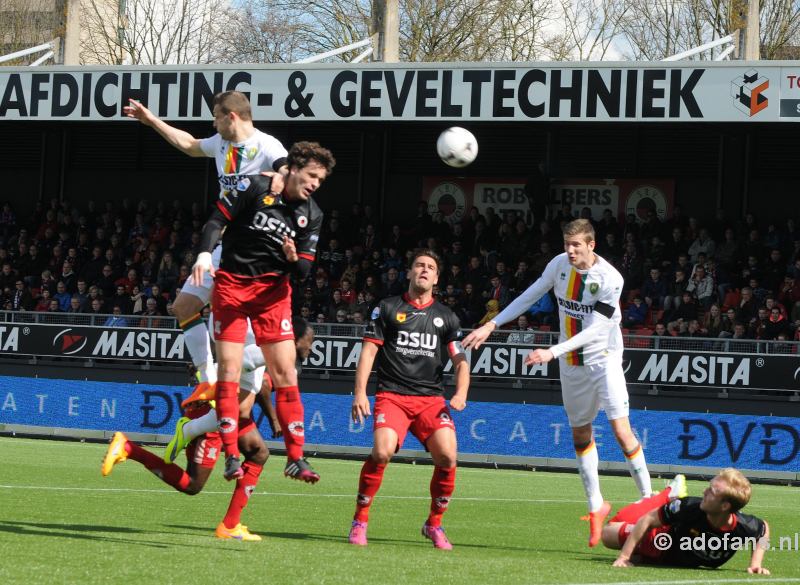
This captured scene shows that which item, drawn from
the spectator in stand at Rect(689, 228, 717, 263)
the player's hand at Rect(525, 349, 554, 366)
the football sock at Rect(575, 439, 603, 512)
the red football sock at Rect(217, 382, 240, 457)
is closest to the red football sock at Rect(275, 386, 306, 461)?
the red football sock at Rect(217, 382, 240, 457)

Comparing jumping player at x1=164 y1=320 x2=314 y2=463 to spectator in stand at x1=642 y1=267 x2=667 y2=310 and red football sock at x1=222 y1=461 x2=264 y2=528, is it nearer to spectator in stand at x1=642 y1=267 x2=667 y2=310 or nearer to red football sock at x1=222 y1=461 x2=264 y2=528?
red football sock at x1=222 y1=461 x2=264 y2=528

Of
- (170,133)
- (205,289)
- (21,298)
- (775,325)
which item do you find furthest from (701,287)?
(170,133)

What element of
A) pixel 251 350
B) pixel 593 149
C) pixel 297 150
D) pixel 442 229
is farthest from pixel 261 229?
pixel 593 149

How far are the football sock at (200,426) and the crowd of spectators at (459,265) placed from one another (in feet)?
37.5

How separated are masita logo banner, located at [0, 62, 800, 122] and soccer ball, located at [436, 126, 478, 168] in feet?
16.3

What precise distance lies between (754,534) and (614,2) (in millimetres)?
36793

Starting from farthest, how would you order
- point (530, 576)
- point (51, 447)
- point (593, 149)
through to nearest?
point (593, 149), point (51, 447), point (530, 576)

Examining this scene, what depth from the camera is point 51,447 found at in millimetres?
18266

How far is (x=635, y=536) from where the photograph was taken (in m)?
7.63

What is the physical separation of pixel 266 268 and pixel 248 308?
0.27 meters

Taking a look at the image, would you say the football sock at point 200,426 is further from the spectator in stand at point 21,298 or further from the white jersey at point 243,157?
the spectator in stand at point 21,298

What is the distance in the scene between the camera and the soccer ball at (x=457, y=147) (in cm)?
1672

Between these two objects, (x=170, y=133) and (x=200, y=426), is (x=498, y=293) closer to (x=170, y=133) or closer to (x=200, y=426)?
(x=200, y=426)

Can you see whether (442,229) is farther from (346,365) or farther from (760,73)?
(760,73)
